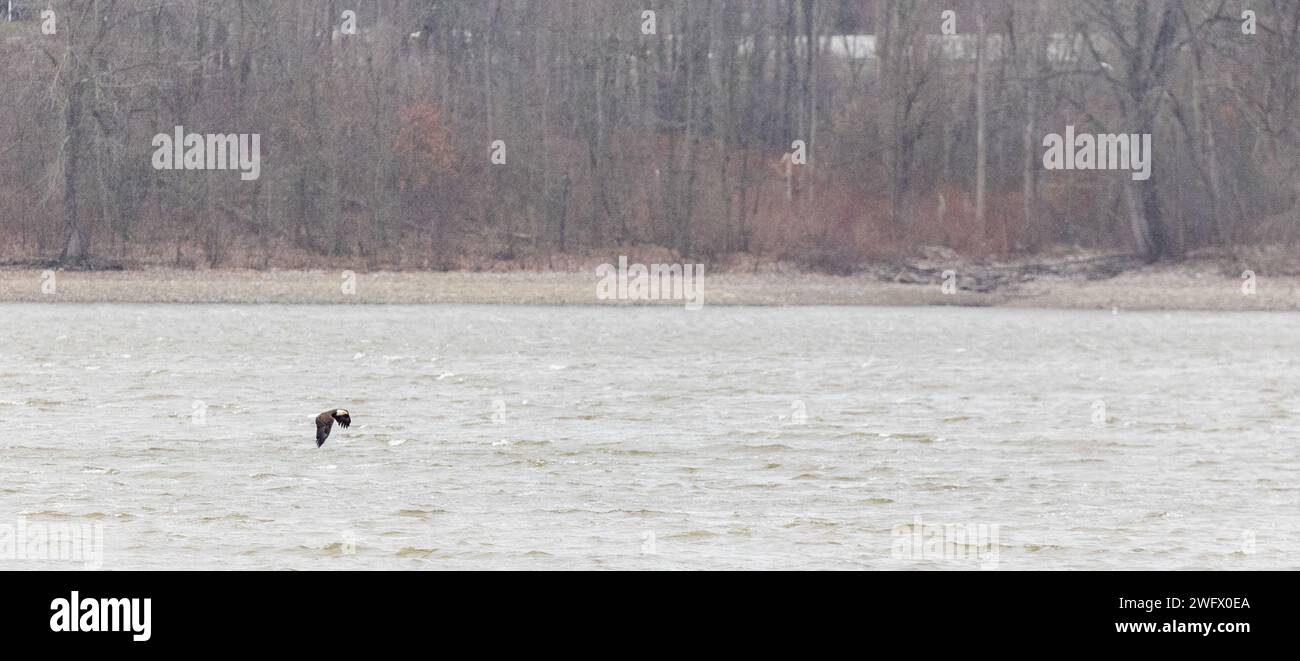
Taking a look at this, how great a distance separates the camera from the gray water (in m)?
14.1

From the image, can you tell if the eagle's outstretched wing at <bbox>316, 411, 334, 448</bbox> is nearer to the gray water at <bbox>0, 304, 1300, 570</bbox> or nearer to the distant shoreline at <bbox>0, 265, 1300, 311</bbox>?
the gray water at <bbox>0, 304, 1300, 570</bbox>

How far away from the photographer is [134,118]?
5419 cm

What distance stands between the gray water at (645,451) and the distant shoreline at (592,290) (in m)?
10.0

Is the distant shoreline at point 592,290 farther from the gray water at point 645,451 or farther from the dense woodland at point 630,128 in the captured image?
the gray water at point 645,451

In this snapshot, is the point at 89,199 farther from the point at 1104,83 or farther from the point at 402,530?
the point at 402,530

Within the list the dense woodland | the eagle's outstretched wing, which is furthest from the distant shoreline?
the eagle's outstretched wing

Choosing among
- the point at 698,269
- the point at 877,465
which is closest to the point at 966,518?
the point at 877,465

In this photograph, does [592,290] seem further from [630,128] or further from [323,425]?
[323,425]

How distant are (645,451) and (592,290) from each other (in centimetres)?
3197

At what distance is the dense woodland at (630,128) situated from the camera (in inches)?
2098

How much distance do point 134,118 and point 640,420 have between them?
115ft

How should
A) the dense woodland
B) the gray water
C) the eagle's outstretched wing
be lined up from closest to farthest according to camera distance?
the gray water < the eagle's outstretched wing < the dense woodland

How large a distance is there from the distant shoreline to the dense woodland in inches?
58.8

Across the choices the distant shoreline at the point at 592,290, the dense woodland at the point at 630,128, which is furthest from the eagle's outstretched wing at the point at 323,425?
the dense woodland at the point at 630,128
